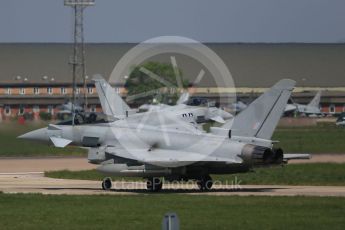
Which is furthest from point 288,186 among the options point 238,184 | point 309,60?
point 309,60

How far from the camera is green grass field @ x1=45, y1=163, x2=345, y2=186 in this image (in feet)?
137

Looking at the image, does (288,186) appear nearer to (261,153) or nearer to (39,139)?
(261,153)

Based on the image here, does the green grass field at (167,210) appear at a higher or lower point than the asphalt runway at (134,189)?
lower

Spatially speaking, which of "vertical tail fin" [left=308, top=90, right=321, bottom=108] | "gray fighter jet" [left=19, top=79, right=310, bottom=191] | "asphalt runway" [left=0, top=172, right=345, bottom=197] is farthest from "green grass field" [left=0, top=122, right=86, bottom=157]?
"vertical tail fin" [left=308, top=90, right=321, bottom=108]

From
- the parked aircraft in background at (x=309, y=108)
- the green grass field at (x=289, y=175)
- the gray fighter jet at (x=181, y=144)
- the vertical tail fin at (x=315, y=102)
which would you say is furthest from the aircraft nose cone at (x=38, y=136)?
the vertical tail fin at (x=315, y=102)

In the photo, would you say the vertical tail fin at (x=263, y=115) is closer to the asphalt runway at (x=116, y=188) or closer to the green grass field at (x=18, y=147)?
the asphalt runway at (x=116, y=188)

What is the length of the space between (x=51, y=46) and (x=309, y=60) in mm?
39365

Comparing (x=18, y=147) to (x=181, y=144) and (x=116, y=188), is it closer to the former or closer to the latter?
(x=116, y=188)

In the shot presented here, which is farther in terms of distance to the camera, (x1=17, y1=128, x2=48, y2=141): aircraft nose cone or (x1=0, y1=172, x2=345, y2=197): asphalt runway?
(x1=17, y1=128, x2=48, y2=141): aircraft nose cone

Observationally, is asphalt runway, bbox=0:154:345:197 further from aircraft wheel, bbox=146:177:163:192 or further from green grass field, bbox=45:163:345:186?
green grass field, bbox=45:163:345:186

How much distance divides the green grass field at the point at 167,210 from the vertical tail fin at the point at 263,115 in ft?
12.4

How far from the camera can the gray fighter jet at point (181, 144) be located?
36.6 m

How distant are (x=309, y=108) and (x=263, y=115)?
82142 millimetres

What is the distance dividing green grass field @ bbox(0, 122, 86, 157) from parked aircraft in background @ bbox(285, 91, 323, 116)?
173 feet
